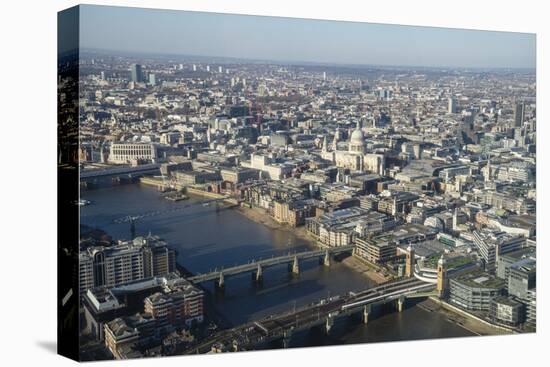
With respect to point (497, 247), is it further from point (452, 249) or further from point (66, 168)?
point (66, 168)

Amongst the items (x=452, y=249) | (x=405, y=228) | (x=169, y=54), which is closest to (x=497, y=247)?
(x=452, y=249)

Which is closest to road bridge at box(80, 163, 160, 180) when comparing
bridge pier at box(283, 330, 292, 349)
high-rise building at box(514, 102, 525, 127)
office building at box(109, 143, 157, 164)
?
office building at box(109, 143, 157, 164)

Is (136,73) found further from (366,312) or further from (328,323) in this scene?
(366,312)

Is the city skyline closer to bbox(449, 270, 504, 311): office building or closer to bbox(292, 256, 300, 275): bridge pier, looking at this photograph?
bbox(292, 256, 300, 275): bridge pier

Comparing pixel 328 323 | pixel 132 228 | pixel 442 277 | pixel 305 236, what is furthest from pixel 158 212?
pixel 442 277

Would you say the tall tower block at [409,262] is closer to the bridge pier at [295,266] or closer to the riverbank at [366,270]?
the riverbank at [366,270]

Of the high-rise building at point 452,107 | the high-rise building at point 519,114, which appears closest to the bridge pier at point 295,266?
the high-rise building at point 452,107
